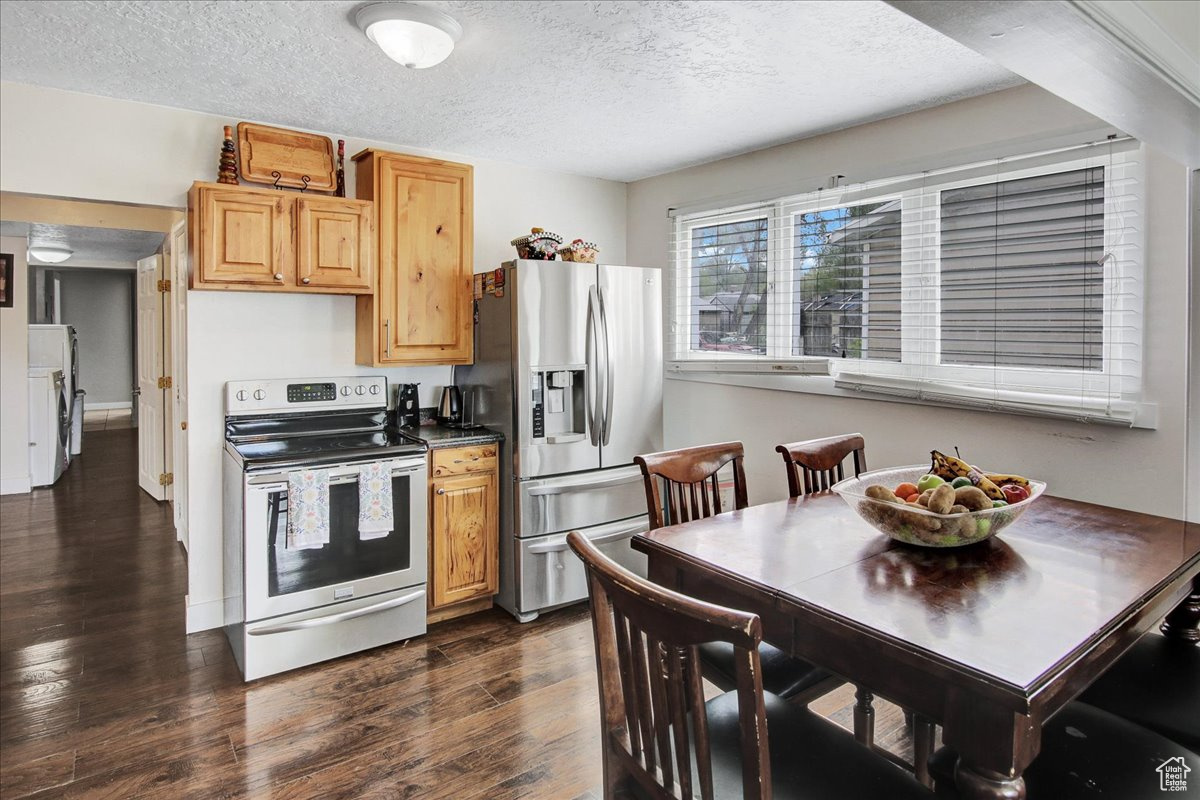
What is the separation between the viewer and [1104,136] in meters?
2.47

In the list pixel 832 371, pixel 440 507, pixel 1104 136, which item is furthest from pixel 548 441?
pixel 1104 136

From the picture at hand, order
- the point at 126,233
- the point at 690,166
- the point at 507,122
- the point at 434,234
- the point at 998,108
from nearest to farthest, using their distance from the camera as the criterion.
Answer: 1. the point at 998,108
2. the point at 507,122
3. the point at 434,234
4. the point at 690,166
5. the point at 126,233

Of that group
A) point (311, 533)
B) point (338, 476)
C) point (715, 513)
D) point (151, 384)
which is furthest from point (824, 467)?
point (151, 384)

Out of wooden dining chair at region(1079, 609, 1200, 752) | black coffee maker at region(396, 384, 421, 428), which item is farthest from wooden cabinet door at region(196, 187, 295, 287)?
wooden dining chair at region(1079, 609, 1200, 752)

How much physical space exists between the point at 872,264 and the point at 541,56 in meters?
1.76

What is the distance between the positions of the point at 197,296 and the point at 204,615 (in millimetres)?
1482

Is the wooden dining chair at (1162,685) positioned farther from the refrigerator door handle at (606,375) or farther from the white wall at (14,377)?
the white wall at (14,377)

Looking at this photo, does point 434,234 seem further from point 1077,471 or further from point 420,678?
point 1077,471

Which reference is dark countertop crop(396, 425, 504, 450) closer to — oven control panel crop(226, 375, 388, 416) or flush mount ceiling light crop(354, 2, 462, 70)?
oven control panel crop(226, 375, 388, 416)

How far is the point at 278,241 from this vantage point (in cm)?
308

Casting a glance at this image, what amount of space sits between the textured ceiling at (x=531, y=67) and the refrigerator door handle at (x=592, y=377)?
84 centimetres

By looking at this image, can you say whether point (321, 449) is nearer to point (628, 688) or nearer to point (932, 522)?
point (628, 688)

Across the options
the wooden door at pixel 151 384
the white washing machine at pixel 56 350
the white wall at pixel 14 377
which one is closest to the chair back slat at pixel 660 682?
the wooden door at pixel 151 384

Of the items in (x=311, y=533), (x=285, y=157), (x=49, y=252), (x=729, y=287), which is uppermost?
(x=49, y=252)
